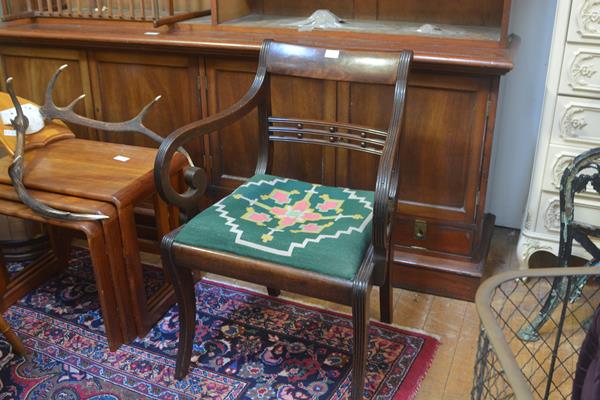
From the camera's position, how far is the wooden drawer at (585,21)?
1.68 m

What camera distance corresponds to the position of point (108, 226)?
1.71 metres

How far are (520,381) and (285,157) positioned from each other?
1.45 meters

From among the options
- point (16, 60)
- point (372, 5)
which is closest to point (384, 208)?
point (372, 5)

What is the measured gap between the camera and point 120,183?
5.88 ft

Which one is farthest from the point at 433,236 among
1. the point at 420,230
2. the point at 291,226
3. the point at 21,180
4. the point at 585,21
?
the point at 21,180

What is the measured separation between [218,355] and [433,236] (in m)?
0.80

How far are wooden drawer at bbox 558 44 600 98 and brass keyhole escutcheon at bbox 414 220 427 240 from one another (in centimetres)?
60

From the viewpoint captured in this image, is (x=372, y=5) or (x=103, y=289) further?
(x=372, y=5)

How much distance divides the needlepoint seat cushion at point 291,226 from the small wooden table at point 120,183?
0.28m

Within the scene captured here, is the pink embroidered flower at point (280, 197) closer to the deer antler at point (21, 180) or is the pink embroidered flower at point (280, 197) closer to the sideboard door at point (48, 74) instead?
the deer antler at point (21, 180)

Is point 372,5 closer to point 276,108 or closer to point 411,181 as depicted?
point 276,108

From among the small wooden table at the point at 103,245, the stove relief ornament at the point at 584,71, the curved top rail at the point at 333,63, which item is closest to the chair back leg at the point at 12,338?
the small wooden table at the point at 103,245

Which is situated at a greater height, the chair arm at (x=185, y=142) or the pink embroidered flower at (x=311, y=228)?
the chair arm at (x=185, y=142)

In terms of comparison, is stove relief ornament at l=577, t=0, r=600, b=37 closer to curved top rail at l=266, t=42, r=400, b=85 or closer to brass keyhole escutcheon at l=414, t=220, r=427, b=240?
curved top rail at l=266, t=42, r=400, b=85
